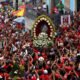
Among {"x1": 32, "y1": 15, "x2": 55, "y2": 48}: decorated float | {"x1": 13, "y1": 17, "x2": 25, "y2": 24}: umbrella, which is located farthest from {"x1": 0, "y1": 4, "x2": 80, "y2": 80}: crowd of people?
{"x1": 13, "y1": 17, "x2": 25, "y2": 24}: umbrella

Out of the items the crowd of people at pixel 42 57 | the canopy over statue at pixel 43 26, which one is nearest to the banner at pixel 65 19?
the crowd of people at pixel 42 57

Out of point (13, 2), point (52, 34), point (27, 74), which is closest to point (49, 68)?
point (27, 74)

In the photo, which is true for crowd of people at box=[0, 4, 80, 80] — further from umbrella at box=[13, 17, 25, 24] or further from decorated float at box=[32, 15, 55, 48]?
umbrella at box=[13, 17, 25, 24]

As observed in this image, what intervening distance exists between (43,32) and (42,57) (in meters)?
4.16

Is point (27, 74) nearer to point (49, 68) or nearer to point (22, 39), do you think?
point (49, 68)

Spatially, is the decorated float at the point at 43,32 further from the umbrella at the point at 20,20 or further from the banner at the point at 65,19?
the umbrella at the point at 20,20

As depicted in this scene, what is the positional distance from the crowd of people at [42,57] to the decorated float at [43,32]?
32cm

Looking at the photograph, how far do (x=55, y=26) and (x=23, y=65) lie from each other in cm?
711

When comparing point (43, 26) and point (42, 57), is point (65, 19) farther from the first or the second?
point (42, 57)

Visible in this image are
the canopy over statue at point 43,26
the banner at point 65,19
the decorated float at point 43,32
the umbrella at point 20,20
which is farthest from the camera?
the umbrella at point 20,20

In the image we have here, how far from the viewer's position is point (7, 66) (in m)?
22.3

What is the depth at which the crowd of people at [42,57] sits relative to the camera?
21.0 m

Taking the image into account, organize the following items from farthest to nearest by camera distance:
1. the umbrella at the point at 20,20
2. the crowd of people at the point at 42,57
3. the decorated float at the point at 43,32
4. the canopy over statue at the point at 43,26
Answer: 1. the umbrella at the point at 20,20
2. the canopy over statue at the point at 43,26
3. the decorated float at the point at 43,32
4. the crowd of people at the point at 42,57

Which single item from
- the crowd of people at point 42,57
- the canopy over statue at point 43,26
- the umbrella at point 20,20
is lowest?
the umbrella at point 20,20
